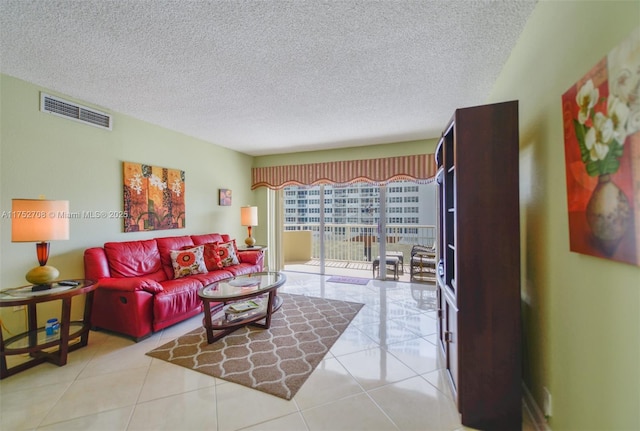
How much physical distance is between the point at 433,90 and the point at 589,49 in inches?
64.4

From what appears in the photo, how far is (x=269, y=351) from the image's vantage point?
90.3 inches

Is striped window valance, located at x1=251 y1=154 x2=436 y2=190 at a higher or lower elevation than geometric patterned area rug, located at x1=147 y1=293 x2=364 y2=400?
higher

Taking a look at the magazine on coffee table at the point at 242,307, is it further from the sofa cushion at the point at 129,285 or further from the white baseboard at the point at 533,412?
the white baseboard at the point at 533,412

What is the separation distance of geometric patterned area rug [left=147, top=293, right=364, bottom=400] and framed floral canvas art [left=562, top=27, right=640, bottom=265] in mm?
1853

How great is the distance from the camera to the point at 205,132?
12.7 ft

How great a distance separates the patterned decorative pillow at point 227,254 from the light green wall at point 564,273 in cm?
338

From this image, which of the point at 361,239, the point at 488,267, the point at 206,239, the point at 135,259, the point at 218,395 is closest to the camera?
the point at 488,267

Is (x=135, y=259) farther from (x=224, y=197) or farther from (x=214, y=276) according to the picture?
(x=224, y=197)

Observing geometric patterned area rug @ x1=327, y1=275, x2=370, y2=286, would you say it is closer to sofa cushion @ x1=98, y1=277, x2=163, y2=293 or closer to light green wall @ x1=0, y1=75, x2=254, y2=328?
light green wall @ x1=0, y1=75, x2=254, y2=328

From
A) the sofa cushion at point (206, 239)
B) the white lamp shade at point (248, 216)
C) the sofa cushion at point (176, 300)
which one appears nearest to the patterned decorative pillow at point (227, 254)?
the sofa cushion at point (206, 239)

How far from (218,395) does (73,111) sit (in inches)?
124

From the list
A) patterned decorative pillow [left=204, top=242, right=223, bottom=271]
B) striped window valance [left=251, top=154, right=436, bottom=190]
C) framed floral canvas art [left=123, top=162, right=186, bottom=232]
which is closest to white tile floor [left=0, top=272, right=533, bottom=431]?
patterned decorative pillow [left=204, top=242, right=223, bottom=271]

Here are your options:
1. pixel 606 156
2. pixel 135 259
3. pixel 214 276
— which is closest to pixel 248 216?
pixel 214 276

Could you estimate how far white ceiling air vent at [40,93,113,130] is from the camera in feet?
8.21
